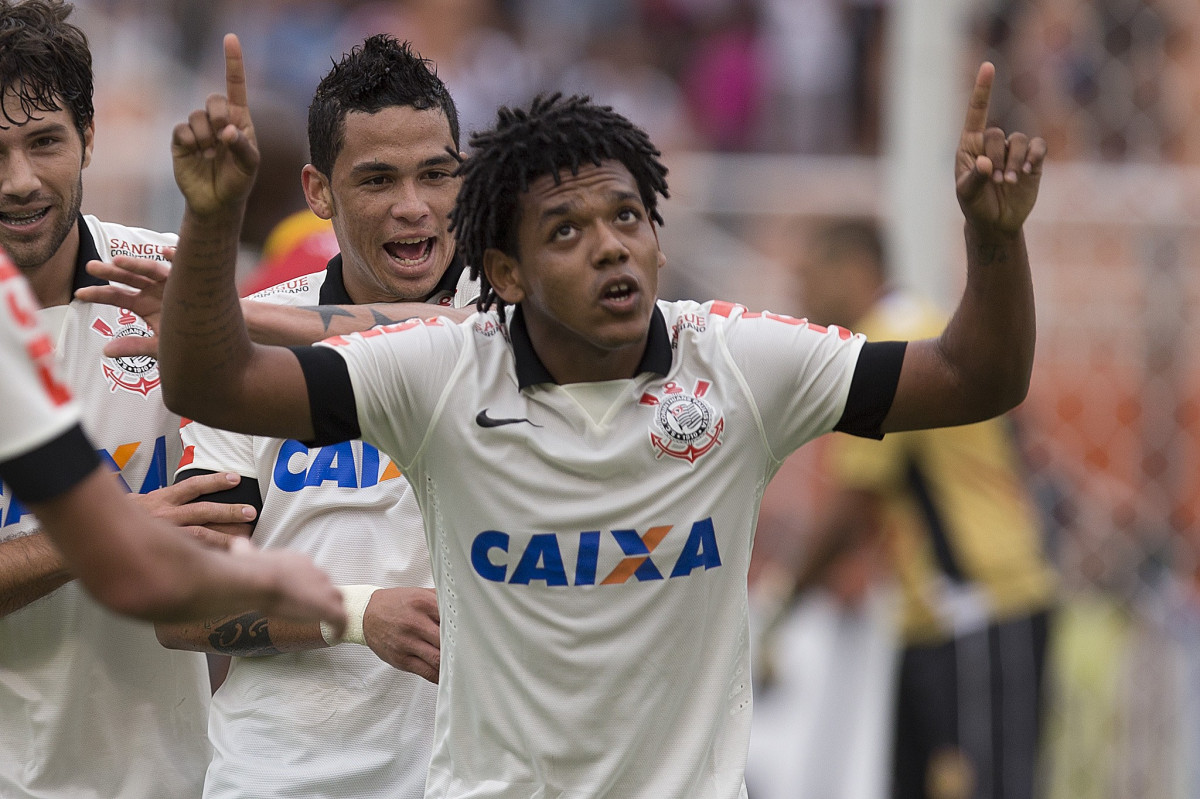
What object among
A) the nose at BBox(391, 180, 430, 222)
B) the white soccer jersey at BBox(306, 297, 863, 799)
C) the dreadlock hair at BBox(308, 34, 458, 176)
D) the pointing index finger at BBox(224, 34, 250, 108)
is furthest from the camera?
the dreadlock hair at BBox(308, 34, 458, 176)

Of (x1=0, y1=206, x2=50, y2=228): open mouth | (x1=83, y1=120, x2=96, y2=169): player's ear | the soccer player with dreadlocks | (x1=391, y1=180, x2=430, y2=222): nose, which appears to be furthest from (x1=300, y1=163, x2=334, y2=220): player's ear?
the soccer player with dreadlocks

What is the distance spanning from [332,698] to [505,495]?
3.00 ft

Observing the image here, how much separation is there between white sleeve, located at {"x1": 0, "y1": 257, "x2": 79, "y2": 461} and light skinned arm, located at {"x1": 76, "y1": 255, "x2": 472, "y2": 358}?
0.63 meters

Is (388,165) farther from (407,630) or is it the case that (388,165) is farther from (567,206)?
(407,630)

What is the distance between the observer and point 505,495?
3137mm

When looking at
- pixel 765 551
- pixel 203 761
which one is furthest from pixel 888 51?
pixel 203 761

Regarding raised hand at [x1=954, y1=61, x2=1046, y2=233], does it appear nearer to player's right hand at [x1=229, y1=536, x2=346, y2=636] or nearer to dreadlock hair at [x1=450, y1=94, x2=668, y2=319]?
dreadlock hair at [x1=450, y1=94, x2=668, y2=319]

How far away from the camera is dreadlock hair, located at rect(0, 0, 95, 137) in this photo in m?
3.82

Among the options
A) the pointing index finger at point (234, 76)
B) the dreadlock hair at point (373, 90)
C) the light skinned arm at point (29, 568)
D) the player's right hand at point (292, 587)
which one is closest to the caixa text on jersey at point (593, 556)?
the player's right hand at point (292, 587)

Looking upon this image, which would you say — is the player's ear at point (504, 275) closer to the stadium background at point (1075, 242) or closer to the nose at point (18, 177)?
the nose at point (18, 177)

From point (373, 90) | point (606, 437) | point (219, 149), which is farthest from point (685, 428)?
point (373, 90)

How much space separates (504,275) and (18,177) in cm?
121

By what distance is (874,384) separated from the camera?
10.3ft

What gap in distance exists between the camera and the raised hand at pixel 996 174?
9.89ft
